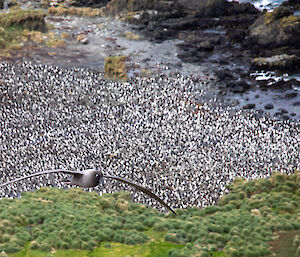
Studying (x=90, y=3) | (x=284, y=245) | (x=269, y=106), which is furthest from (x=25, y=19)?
(x=284, y=245)

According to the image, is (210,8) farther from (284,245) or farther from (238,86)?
(284,245)

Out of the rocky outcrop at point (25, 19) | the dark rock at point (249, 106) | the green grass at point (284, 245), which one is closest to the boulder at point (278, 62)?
the dark rock at point (249, 106)

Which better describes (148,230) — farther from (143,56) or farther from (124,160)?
(143,56)

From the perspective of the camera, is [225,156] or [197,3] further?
[197,3]

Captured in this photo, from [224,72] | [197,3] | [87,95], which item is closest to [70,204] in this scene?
[87,95]

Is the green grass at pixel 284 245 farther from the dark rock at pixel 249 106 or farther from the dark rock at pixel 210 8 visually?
the dark rock at pixel 210 8

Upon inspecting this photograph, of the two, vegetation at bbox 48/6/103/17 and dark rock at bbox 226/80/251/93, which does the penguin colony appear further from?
vegetation at bbox 48/6/103/17
